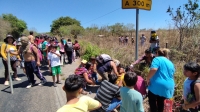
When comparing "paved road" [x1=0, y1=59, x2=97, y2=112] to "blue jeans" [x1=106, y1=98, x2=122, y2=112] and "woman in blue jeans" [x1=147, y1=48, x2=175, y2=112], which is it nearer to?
"blue jeans" [x1=106, y1=98, x2=122, y2=112]

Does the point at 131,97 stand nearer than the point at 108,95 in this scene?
Yes

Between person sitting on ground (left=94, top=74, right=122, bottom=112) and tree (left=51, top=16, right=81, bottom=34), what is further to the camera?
tree (left=51, top=16, right=81, bottom=34)

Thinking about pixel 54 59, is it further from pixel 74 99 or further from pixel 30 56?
pixel 74 99

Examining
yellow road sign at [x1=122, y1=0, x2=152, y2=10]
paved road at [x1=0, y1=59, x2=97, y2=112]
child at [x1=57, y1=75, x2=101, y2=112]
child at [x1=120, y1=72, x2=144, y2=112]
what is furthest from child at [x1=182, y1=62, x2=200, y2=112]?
paved road at [x1=0, y1=59, x2=97, y2=112]

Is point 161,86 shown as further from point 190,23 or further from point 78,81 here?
point 190,23

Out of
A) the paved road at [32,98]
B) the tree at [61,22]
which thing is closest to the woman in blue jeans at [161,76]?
the paved road at [32,98]

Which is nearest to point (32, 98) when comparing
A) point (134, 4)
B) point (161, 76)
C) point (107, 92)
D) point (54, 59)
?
point (54, 59)

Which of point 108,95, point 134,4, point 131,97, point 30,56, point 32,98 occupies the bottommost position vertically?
point 32,98

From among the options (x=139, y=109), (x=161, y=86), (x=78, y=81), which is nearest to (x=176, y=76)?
(x=161, y=86)

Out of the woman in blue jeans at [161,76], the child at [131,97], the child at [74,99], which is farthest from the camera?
the woman in blue jeans at [161,76]

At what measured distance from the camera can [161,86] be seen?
290 centimetres

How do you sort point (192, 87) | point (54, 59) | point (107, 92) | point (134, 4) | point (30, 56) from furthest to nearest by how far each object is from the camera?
point (54, 59) < point (30, 56) < point (134, 4) < point (107, 92) < point (192, 87)

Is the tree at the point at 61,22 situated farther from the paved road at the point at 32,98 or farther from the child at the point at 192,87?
the child at the point at 192,87

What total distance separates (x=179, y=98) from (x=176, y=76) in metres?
0.68
